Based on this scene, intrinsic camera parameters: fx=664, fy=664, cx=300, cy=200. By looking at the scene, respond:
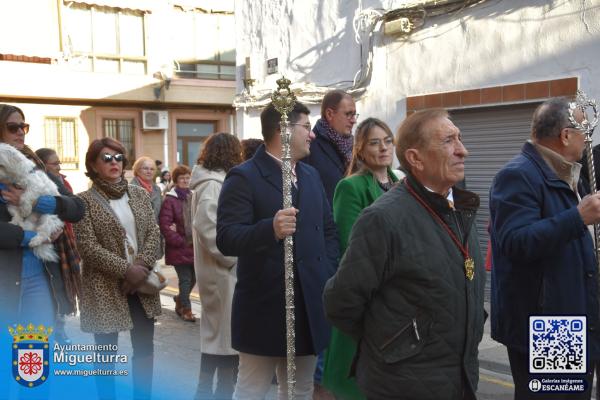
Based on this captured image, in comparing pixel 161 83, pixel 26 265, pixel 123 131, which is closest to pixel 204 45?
pixel 161 83

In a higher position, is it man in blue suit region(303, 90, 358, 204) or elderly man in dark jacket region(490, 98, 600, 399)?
man in blue suit region(303, 90, 358, 204)

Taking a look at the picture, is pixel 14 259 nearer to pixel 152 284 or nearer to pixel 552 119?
pixel 152 284

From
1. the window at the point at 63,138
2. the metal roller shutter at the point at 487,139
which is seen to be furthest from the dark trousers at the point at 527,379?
the window at the point at 63,138

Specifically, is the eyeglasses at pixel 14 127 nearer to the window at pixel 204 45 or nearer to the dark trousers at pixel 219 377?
the dark trousers at pixel 219 377

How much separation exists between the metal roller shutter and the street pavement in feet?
7.03

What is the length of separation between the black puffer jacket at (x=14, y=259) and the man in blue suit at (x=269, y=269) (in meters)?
1.06

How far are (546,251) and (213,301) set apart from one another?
2.55m

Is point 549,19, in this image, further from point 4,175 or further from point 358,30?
point 4,175

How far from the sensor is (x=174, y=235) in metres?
8.09

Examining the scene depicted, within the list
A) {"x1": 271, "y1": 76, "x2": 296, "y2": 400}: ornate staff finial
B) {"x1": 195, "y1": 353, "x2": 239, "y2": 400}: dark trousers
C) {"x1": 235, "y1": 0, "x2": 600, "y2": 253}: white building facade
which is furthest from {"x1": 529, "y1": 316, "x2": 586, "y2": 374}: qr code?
{"x1": 235, "y1": 0, "x2": 600, "y2": 253}: white building facade

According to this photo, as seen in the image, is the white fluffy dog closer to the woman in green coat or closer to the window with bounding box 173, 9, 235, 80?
the woman in green coat

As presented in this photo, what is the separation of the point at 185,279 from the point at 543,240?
5795 mm

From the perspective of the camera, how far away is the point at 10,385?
4309 mm

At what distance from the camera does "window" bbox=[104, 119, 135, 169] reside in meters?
22.9
